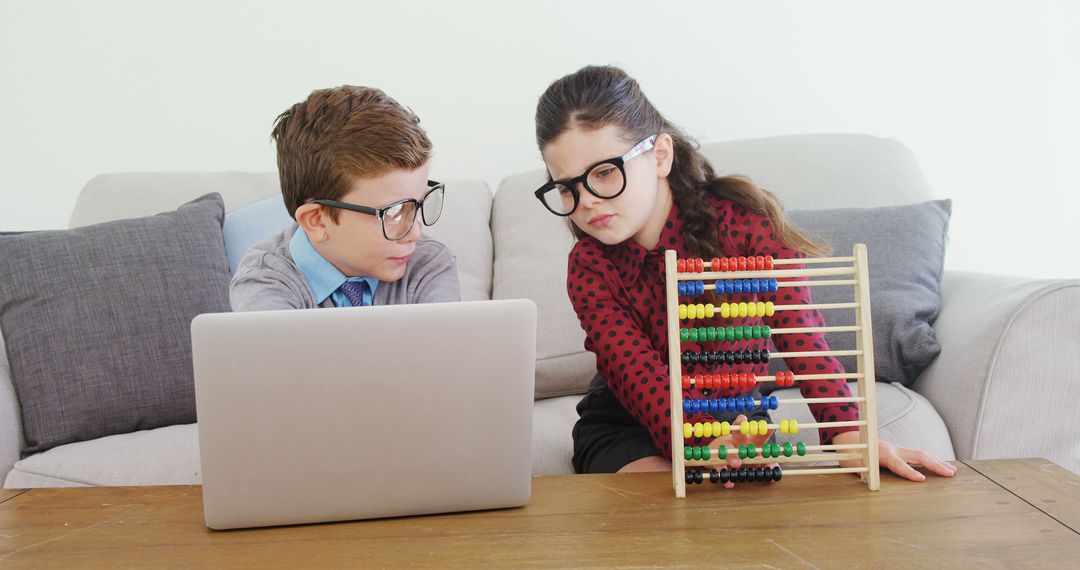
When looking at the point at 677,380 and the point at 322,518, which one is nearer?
the point at 322,518

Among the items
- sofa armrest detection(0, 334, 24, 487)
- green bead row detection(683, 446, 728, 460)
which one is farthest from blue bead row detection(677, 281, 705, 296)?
sofa armrest detection(0, 334, 24, 487)

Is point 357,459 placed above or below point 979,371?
above

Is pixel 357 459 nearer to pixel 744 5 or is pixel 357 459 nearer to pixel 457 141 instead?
pixel 457 141

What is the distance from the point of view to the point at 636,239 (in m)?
1.83

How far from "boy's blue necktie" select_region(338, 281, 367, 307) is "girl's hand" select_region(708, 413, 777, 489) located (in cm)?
75

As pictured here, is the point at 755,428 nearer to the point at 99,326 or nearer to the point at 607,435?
the point at 607,435

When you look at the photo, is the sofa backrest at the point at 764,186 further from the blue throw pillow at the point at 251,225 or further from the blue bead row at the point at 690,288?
the blue bead row at the point at 690,288

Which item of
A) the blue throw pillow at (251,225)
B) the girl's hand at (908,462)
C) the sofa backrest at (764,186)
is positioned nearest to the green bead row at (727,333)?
the girl's hand at (908,462)

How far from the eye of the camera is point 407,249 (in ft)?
5.48

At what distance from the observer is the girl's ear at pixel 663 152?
1.75m

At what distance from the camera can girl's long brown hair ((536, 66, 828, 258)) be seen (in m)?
1.68

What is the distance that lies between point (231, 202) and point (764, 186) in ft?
5.10

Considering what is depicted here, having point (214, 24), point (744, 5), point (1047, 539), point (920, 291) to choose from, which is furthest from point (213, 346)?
point (744, 5)

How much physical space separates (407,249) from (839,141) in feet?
5.11
